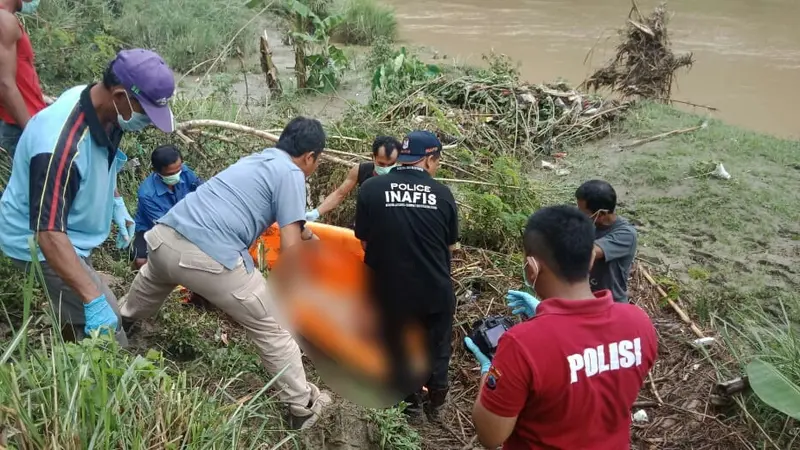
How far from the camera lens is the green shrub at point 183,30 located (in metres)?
9.92

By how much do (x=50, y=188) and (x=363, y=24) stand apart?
1173cm

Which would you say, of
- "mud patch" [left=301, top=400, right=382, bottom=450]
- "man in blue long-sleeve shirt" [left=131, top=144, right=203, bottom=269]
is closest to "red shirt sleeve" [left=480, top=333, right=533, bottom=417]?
"mud patch" [left=301, top=400, right=382, bottom=450]

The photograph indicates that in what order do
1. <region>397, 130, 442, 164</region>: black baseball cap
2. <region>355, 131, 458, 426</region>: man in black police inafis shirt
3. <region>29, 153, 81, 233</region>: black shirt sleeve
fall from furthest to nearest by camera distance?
<region>397, 130, 442, 164</region>: black baseball cap
<region>355, 131, 458, 426</region>: man in black police inafis shirt
<region>29, 153, 81, 233</region>: black shirt sleeve

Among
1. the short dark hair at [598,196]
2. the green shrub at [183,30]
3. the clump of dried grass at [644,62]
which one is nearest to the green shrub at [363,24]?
the green shrub at [183,30]

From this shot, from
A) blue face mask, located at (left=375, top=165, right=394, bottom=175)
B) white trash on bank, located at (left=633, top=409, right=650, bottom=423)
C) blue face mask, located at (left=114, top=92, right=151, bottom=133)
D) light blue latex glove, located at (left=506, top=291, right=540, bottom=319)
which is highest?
blue face mask, located at (left=114, top=92, right=151, bottom=133)

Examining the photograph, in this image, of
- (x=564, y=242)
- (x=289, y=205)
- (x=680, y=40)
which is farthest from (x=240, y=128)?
(x=680, y=40)

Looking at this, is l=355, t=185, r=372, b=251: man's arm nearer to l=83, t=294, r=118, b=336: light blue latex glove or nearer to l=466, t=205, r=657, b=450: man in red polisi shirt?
l=83, t=294, r=118, b=336: light blue latex glove

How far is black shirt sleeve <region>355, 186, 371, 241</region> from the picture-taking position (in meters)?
3.51

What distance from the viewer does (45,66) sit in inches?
241

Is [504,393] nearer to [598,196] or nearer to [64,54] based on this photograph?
[598,196]

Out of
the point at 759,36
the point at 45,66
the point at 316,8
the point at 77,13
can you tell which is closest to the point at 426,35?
the point at 316,8

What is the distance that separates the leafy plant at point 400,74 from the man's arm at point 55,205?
5.77 m

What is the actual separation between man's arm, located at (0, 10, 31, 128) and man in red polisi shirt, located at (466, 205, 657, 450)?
2.94 meters

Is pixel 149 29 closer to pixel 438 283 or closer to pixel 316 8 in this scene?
pixel 316 8
